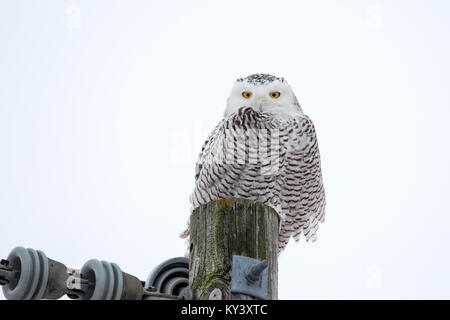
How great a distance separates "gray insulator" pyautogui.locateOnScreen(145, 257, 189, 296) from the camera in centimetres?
365

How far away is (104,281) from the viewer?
3139 millimetres

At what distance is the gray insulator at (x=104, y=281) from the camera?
123 inches

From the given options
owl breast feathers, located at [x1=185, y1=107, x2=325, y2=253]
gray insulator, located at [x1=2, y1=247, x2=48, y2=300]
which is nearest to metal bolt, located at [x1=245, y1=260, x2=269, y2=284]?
gray insulator, located at [x1=2, y1=247, x2=48, y2=300]

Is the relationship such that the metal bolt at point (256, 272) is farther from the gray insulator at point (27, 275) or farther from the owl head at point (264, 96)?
the owl head at point (264, 96)

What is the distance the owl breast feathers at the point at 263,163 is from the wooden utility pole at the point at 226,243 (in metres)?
2.43

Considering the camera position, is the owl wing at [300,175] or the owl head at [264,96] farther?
the owl head at [264,96]

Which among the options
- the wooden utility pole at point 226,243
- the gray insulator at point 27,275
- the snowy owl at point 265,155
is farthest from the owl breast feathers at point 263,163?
the gray insulator at point 27,275
